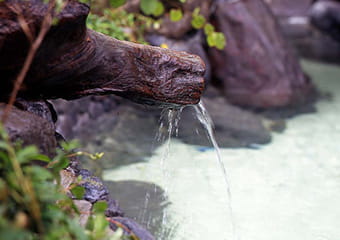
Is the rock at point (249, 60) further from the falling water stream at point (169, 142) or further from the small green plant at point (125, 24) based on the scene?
the falling water stream at point (169, 142)

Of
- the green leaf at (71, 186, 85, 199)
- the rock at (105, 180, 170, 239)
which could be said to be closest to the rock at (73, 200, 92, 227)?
the green leaf at (71, 186, 85, 199)

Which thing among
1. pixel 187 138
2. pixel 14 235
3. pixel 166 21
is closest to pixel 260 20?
pixel 166 21

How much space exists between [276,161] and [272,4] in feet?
32.9

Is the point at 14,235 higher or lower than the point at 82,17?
lower

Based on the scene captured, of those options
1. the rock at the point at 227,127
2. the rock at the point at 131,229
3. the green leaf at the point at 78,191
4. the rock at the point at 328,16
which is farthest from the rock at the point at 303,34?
the green leaf at the point at 78,191

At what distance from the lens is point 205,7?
663 centimetres

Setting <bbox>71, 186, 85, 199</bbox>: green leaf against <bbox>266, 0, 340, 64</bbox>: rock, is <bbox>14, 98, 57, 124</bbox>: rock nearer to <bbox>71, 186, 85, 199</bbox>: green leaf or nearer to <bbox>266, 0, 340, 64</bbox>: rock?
<bbox>71, 186, 85, 199</bbox>: green leaf

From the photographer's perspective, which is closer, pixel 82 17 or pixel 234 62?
pixel 82 17

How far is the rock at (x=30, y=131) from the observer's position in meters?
1.83

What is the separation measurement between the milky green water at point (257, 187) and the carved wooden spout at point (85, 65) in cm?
104

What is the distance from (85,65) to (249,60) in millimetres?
4569

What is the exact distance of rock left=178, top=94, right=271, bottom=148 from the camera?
500 centimetres

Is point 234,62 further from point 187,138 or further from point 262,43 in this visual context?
point 187,138

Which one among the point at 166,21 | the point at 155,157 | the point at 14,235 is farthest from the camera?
the point at 166,21
